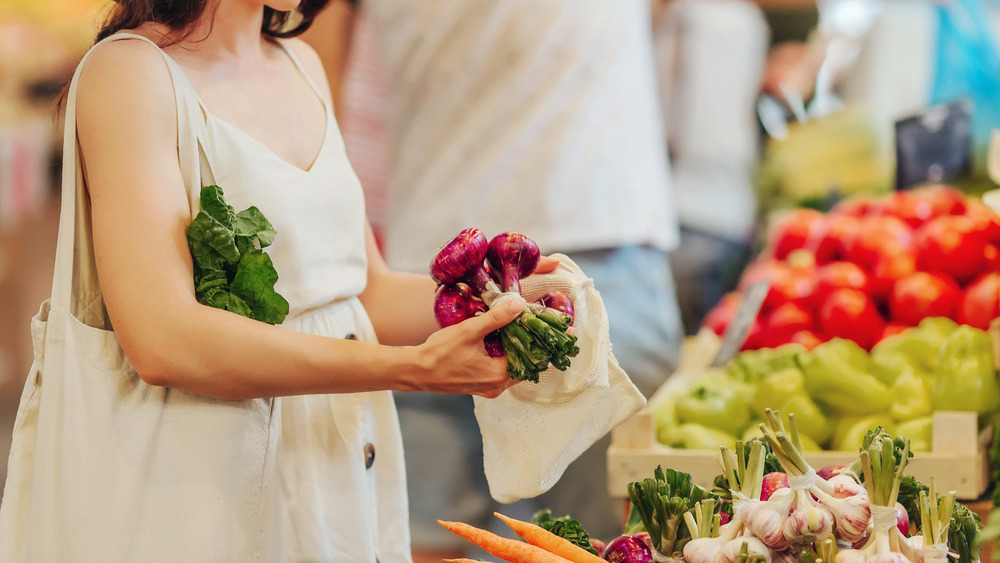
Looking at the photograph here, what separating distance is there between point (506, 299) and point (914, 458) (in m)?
0.86

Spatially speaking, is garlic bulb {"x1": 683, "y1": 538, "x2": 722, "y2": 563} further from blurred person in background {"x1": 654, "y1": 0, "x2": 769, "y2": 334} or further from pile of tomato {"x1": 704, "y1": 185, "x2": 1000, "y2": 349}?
blurred person in background {"x1": 654, "y1": 0, "x2": 769, "y2": 334}

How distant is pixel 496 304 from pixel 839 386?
96cm

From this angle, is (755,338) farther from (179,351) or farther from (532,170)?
(179,351)

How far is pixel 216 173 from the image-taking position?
1.25 meters

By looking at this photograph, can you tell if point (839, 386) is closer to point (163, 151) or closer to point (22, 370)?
point (163, 151)

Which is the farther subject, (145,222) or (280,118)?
(280,118)

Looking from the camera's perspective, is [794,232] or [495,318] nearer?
[495,318]

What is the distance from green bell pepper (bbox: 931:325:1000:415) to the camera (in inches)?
68.3

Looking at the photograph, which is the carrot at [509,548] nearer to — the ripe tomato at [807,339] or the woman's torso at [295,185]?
the woman's torso at [295,185]

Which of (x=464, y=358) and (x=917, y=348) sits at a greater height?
(x=464, y=358)

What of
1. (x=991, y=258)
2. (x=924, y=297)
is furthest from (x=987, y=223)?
(x=924, y=297)

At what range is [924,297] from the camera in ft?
6.94

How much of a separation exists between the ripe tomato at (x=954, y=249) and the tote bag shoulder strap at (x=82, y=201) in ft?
5.44

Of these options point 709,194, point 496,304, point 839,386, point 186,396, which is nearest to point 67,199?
point 186,396
